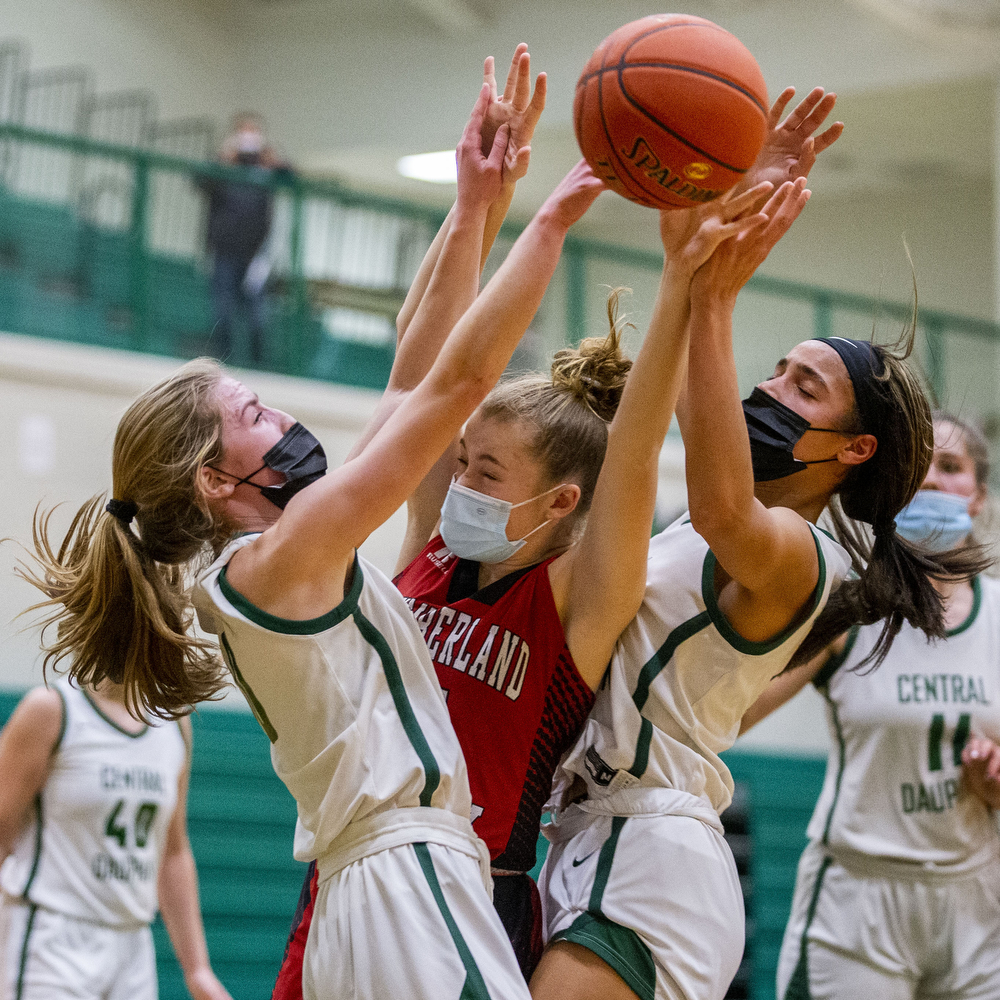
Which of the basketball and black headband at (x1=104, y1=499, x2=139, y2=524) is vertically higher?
the basketball

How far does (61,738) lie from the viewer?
468 centimetres

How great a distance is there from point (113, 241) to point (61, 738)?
183 inches

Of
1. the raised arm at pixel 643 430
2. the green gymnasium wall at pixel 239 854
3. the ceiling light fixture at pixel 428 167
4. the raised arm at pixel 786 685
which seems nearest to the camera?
the raised arm at pixel 643 430

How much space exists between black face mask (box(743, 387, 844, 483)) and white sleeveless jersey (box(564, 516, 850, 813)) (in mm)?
146

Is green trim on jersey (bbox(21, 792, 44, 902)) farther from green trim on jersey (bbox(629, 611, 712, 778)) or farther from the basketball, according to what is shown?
the basketball

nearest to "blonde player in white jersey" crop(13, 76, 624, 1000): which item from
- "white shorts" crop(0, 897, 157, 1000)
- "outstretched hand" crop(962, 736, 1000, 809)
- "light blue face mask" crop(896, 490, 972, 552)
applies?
"light blue face mask" crop(896, 490, 972, 552)

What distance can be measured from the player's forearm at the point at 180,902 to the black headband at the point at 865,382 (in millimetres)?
3235

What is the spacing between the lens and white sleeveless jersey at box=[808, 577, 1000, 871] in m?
4.02

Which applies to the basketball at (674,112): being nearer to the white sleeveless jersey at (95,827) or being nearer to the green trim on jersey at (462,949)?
the green trim on jersey at (462,949)

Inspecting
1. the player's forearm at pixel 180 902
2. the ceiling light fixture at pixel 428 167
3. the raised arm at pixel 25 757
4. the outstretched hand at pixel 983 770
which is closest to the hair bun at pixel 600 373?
the outstretched hand at pixel 983 770

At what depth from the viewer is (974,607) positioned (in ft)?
13.8

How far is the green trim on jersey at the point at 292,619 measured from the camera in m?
2.29

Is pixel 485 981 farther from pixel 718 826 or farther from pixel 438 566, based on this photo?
pixel 438 566

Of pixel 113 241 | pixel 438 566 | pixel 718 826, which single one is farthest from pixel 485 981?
pixel 113 241
